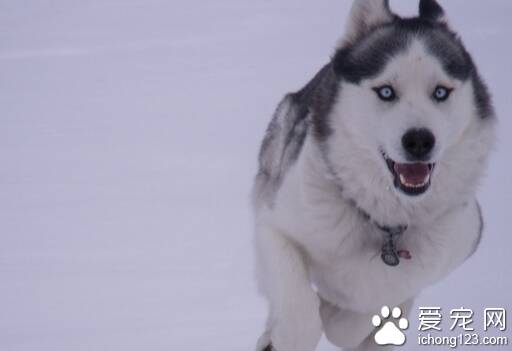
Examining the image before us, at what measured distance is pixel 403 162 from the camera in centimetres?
375

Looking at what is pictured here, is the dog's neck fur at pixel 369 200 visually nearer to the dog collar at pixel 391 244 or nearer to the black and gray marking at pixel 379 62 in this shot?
the dog collar at pixel 391 244

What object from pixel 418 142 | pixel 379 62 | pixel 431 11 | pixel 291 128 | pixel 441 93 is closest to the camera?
pixel 418 142

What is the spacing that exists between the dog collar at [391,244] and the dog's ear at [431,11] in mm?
860

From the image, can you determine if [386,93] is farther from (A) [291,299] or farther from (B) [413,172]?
(A) [291,299]

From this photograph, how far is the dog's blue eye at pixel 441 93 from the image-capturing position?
12.4ft

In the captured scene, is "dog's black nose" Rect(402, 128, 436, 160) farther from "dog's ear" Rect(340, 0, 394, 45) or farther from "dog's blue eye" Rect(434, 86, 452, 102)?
"dog's ear" Rect(340, 0, 394, 45)

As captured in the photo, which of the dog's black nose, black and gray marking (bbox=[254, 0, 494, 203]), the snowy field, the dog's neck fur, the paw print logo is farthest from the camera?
the snowy field

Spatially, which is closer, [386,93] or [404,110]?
[404,110]

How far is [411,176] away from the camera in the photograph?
12.6 ft

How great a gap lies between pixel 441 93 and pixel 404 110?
0.19 m

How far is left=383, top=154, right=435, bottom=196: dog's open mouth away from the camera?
3793 millimetres

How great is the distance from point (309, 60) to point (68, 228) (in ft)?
17.8

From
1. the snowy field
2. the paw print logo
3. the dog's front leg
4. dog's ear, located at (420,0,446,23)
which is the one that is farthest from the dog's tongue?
the snowy field

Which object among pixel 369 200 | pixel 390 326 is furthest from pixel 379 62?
pixel 390 326
